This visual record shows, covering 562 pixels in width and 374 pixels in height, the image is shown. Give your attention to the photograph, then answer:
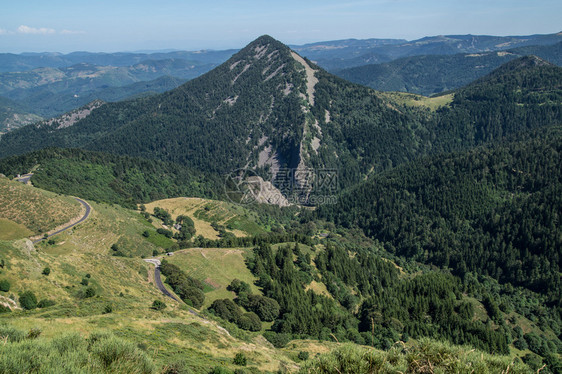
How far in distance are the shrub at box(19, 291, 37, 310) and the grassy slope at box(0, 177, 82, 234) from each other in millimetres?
62239

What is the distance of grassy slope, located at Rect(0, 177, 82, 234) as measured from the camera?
10919 centimetres

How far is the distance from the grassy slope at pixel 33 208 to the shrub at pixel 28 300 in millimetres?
62239

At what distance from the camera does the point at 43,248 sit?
327ft

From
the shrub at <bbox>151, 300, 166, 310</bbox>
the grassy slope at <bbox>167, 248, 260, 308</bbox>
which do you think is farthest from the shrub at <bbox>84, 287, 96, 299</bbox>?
the grassy slope at <bbox>167, 248, 260, 308</bbox>

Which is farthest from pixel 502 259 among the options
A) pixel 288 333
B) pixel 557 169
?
pixel 288 333

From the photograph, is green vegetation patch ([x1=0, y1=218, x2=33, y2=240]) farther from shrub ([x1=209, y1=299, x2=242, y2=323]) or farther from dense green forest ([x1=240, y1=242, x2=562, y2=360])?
dense green forest ([x1=240, y1=242, x2=562, y2=360])

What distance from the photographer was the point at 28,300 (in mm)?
54625

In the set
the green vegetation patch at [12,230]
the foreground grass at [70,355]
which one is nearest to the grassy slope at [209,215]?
the green vegetation patch at [12,230]

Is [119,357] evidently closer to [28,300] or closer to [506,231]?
[28,300]

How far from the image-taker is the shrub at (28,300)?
54.1 meters

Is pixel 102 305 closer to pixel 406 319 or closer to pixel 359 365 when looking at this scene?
pixel 359 365

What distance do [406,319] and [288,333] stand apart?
45.3m

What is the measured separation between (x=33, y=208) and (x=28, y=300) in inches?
2957

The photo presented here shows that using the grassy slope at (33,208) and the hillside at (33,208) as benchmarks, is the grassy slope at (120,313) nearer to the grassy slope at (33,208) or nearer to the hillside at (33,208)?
the hillside at (33,208)
